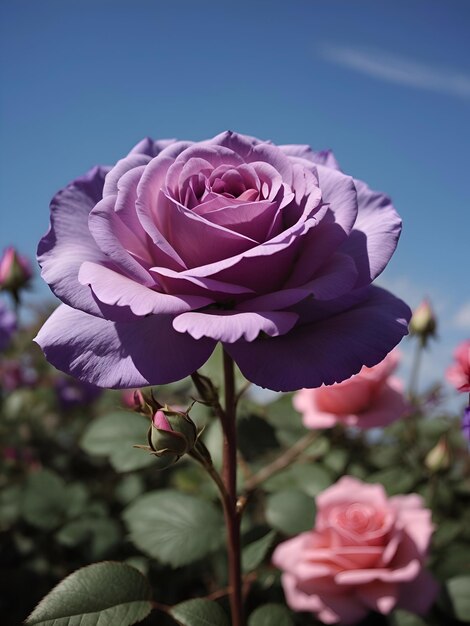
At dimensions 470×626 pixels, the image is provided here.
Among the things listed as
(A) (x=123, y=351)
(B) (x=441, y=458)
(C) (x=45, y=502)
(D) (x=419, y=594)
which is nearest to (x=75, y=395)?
(C) (x=45, y=502)

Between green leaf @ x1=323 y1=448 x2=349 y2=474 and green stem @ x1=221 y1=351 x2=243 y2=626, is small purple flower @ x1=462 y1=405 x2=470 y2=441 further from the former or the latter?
green leaf @ x1=323 y1=448 x2=349 y2=474

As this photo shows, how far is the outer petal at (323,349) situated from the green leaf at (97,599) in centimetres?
33

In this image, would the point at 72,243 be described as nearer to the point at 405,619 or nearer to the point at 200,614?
the point at 200,614

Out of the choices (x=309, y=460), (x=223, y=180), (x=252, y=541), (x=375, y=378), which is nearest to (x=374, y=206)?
(x=223, y=180)

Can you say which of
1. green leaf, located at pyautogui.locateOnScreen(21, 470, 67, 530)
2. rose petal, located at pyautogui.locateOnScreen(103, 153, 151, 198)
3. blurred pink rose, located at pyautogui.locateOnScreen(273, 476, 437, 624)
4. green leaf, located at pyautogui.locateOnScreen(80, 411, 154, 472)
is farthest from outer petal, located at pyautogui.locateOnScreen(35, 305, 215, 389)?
green leaf, located at pyautogui.locateOnScreen(21, 470, 67, 530)

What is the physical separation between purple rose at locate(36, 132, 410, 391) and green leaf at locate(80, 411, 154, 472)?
0.58 metres

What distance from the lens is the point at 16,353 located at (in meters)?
3.01

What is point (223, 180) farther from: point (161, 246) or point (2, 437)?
point (2, 437)

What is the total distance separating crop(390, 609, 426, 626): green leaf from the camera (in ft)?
4.19

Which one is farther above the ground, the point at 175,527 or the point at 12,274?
the point at 12,274

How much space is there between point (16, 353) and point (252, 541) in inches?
84.2

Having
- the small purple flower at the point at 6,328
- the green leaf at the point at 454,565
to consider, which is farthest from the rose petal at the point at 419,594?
the small purple flower at the point at 6,328

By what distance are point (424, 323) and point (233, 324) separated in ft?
3.80

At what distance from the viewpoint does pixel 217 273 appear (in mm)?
722
